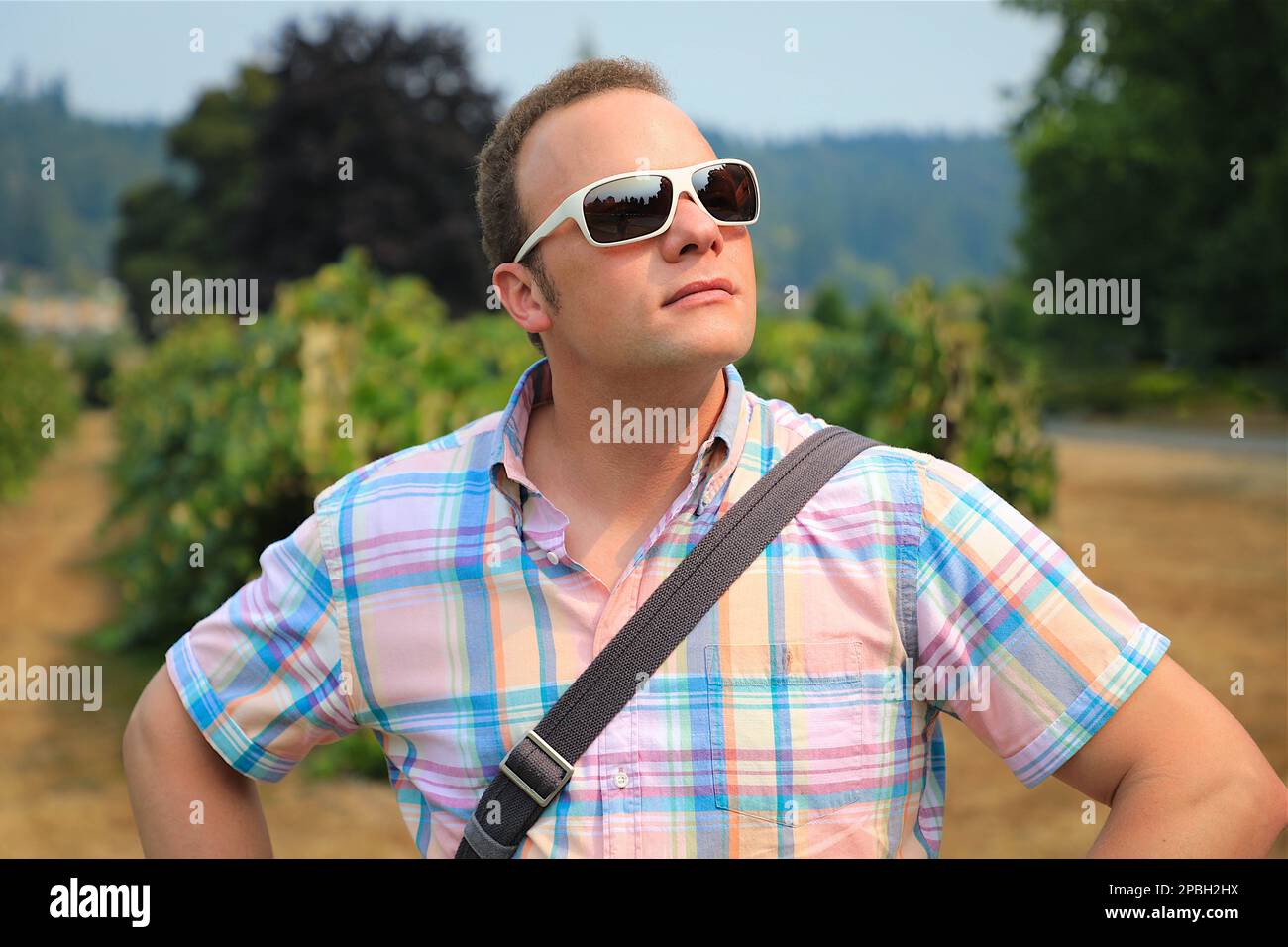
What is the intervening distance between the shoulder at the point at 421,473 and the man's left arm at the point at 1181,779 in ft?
3.77

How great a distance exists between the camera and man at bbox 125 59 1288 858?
1.88 m

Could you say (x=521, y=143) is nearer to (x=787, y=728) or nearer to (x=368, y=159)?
(x=787, y=728)

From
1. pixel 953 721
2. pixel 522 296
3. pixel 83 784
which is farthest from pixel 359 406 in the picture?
pixel 522 296

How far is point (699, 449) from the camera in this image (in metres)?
2.18

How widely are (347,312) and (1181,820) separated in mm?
6813

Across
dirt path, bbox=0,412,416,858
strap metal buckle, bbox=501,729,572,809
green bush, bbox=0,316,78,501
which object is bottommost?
dirt path, bbox=0,412,416,858

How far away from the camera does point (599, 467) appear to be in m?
2.25

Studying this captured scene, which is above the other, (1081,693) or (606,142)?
(606,142)

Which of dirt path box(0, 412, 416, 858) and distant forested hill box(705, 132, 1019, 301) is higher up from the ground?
distant forested hill box(705, 132, 1019, 301)

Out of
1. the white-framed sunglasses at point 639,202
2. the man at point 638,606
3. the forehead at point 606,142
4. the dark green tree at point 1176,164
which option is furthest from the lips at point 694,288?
the dark green tree at point 1176,164

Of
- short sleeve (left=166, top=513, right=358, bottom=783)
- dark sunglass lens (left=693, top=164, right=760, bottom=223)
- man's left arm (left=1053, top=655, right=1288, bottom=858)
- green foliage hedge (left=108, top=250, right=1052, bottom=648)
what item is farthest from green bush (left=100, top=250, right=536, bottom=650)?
man's left arm (left=1053, top=655, right=1288, bottom=858)

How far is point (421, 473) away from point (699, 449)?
0.52 m

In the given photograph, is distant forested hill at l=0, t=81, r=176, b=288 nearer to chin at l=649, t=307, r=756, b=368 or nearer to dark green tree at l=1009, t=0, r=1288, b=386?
dark green tree at l=1009, t=0, r=1288, b=386
